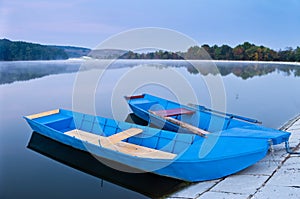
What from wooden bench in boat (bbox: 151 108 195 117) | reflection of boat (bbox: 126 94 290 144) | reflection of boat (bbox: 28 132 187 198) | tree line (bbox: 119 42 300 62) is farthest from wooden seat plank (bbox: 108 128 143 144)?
tree line (bbox: 119 42 300 62)

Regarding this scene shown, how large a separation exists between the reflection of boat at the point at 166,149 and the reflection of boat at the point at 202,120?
39 centimetres

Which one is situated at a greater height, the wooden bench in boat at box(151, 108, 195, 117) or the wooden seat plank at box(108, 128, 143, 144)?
the wooden bench in boat at box(151, 108, 195, 117)

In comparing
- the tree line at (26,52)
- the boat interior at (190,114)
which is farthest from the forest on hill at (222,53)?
the boat interior at (190,114)

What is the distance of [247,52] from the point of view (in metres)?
65.4

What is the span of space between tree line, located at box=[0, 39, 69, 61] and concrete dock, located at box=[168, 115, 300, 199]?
6316 cm

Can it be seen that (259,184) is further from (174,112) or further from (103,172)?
(174,112)

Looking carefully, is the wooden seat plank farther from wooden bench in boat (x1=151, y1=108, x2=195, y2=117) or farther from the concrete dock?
wooden bench in boat (x1=151, y1=108, x2=195, y2=117)

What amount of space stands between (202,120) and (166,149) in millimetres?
2694

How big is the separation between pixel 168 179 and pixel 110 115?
22.3 ft

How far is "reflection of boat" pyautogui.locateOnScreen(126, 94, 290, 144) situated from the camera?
204 inches

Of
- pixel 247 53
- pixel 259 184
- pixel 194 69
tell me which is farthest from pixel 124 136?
pixel 247 53

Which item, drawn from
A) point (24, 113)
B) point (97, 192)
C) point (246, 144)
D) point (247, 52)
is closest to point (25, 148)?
point (97, 192)

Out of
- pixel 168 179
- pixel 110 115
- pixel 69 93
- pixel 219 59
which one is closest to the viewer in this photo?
pixel 168 179

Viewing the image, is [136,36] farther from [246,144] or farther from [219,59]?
[219,59]
